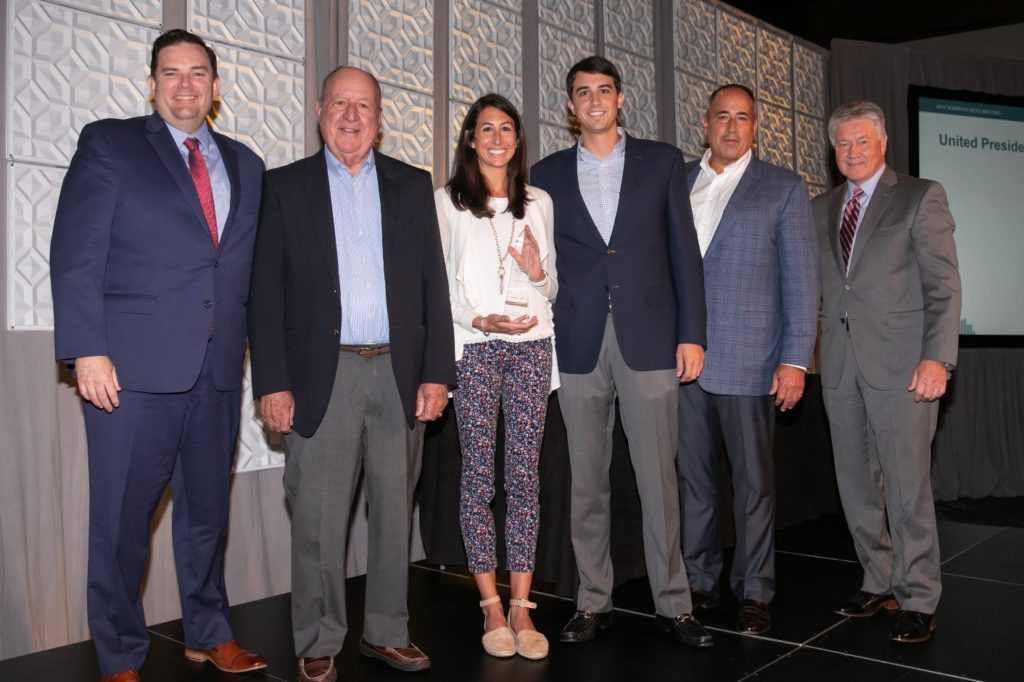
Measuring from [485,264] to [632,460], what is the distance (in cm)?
89

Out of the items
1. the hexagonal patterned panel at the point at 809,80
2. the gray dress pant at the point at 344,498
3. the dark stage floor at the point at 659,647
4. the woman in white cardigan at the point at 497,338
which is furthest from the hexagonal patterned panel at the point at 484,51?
the hexagonal patterned panel at the point at 809,80

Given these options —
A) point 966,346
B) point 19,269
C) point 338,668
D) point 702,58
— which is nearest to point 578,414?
point 338,668

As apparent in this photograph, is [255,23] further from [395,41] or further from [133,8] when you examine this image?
[395,41]

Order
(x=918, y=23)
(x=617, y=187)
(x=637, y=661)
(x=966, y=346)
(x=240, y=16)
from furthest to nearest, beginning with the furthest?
(x=918, y=23)
(x=966, y=346)
(x=240, y=16)
(x=617, y=187)
(x=637, y=661)

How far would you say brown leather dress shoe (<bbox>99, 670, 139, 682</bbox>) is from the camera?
2906 millimetres

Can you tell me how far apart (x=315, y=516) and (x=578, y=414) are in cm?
101

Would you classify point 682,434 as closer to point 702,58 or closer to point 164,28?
point 164,28

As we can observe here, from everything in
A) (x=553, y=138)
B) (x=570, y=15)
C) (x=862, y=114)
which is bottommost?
(x=862, y=114)

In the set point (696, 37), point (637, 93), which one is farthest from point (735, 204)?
point (696, 37)

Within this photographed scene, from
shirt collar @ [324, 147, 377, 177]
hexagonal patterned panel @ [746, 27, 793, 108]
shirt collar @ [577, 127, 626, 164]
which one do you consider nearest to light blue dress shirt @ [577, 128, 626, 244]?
shirt collar @ [577, 127, 626, 164]

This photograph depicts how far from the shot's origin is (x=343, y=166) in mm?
3078

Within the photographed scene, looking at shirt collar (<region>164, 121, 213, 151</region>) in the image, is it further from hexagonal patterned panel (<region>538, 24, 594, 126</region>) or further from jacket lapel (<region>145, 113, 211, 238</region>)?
hexagonal patterned panel (<region>538, 24, 594, 126</region>)

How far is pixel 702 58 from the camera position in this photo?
6914mm

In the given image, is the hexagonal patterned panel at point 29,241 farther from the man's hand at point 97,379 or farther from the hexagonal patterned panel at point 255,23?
the hexagonal patterned panel at point 255,23
